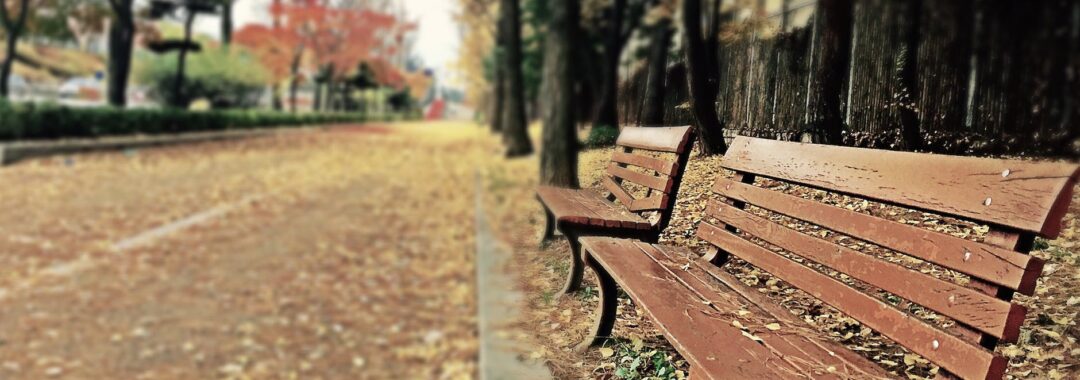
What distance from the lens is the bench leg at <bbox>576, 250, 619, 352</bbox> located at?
22.5 inches

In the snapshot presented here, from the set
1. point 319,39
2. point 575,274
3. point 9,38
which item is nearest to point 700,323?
point 575,274

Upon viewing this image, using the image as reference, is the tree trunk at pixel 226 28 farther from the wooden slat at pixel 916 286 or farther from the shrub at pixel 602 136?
the wooden slat at pixel 916 286

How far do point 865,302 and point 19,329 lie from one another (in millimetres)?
10301

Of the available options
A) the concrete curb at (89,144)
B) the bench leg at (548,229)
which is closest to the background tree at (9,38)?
the concrete curb at (89,144)

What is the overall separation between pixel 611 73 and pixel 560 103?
0.45 ft

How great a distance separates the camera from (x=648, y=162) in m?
0.70

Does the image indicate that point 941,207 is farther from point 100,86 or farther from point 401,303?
point 100,86

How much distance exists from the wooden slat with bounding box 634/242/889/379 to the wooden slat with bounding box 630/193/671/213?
32 millimetres

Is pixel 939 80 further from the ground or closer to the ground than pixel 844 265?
further from the ground

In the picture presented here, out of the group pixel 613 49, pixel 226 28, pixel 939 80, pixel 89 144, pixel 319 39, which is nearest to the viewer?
pixel 939 80

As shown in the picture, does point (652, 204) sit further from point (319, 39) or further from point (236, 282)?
point (319, 39)

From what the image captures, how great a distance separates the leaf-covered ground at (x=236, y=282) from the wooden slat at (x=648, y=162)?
4903 mm

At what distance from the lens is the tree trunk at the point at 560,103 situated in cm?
87

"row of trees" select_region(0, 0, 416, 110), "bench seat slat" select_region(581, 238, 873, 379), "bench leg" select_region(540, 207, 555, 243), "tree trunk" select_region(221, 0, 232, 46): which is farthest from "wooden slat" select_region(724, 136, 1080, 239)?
"tree trunk" select_region(221, 0, 232, 46)
